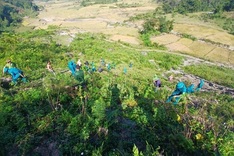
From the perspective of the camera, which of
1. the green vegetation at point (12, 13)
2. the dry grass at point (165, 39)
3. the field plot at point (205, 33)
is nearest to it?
the field plot at point (205, 33)

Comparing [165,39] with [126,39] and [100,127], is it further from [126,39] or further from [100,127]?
[100,127]

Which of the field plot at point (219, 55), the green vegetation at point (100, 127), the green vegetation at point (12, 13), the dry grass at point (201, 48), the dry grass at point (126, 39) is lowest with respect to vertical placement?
the field plot at point (219, 55)

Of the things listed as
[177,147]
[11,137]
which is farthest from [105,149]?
[11,137]

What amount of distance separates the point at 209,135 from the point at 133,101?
3.85 metres

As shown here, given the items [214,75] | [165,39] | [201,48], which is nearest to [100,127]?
[214,75]

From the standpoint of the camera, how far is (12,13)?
284ft

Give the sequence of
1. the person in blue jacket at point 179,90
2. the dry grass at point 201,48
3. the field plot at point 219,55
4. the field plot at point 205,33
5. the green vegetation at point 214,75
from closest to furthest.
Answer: the person in blue jacket at point 179,90, the green vegetation at point 214,75, the field plot at point 219,55, the dry grass at point 201,48, the field plot at point 205,33

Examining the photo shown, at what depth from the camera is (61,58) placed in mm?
21734

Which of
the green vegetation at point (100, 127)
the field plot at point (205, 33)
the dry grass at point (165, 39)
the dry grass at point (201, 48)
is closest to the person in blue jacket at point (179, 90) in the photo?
the green vegetation at point (100, 127)

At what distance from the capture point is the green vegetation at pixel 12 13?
69.4 m

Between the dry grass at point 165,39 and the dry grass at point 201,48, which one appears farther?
the dry grass at point 165,39

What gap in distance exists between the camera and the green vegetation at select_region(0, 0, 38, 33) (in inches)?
2731

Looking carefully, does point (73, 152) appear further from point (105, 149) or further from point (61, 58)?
point (61, 58)

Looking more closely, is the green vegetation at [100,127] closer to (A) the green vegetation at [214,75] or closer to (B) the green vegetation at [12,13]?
(A) the green vegetation at [214,75]
